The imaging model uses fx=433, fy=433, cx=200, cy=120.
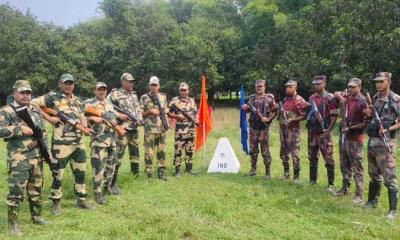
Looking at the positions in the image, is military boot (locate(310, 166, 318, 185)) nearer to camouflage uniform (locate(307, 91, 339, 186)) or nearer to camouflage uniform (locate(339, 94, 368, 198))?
camouflage uniform (locate(307, 91, 339, 186))

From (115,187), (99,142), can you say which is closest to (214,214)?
(99,142)

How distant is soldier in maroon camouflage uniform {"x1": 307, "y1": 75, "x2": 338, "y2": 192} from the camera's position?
8.29m

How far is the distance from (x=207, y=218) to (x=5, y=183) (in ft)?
15.2

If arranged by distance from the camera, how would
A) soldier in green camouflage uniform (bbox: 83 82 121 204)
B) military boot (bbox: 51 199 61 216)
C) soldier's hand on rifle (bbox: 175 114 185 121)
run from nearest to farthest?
military boot (bbox: 51 199 61 216)
soldier in green camouflage uniform (bbox: 83 82 121 204)
soldier's hand on rifle (bbox: 175 114 185 121)

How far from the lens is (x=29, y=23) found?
32.0m

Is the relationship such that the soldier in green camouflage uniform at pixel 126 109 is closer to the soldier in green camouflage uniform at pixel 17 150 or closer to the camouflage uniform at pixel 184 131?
the camouflage uniform at pixel 184 131

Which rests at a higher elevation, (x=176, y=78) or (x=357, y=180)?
(x=176, y=78)

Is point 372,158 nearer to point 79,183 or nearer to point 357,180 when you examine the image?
point 357,180

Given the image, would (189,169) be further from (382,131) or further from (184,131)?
(382,131)

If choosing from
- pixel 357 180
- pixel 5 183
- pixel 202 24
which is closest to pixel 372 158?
pixel 357 180

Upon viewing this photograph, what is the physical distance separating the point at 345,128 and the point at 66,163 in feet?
15.5

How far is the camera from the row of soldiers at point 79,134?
564 centimetres

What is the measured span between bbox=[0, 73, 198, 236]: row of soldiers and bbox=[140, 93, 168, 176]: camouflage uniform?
0.07 feet

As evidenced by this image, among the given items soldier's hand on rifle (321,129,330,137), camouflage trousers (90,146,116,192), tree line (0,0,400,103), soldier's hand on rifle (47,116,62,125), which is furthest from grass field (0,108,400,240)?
tree line (0,0,400,103)
